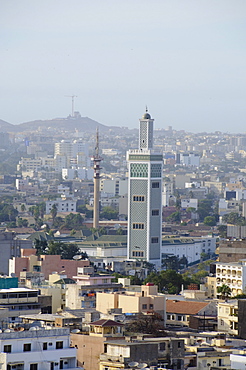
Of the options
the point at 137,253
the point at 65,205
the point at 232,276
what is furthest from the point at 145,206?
the point at 65,205

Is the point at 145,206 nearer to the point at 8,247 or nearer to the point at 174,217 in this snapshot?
the point at 8,247

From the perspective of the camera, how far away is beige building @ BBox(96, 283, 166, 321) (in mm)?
30775

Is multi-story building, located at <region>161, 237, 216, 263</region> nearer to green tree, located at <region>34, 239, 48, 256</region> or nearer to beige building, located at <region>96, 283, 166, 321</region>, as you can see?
green tree, located at <region>34, 239, 48, 256</region>

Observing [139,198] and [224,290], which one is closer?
[224,290]

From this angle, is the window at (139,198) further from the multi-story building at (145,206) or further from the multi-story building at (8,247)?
the multi-story building at (8,247)

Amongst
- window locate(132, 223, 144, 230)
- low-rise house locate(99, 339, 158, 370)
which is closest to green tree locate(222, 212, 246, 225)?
window locate(132, 223, 144, 230)

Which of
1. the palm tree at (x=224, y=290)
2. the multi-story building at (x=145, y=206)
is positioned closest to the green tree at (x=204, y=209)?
the multi-story building at (x=145, y=206)

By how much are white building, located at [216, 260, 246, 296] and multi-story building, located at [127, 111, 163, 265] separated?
1331 centimetres

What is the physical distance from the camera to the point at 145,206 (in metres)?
58.2

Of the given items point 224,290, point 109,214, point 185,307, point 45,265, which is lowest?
point 109,214

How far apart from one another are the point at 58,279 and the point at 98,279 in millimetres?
2193

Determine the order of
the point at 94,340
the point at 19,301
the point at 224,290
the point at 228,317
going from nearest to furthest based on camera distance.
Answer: the point at 94,340 → the point at 19,301 → the point at 228,317 → the point at 224,290

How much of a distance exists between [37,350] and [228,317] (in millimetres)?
11454

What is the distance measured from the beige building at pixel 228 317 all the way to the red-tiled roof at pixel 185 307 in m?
0.89
